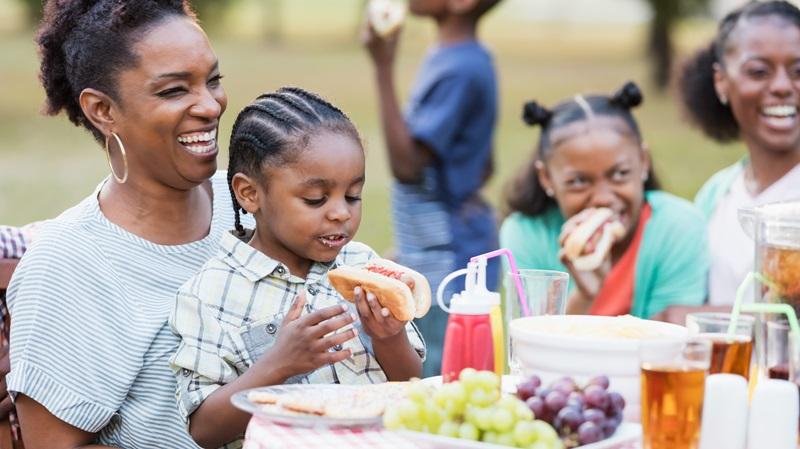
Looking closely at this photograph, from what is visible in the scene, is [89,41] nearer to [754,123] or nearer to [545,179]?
[545,179]

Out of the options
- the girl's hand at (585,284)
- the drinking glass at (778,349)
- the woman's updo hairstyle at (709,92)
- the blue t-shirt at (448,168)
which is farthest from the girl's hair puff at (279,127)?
the blue t-shirt at (448,168)

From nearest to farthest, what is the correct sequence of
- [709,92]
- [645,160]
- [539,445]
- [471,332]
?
1. [539,445]
2. [471,332]
3. [645,160]
4. [709,92]

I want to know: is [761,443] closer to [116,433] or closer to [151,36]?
[116,433]

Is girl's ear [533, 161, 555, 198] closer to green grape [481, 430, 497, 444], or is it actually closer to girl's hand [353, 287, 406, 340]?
girl's hand [353, 287, 406, 340]

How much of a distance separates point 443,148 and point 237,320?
283cm

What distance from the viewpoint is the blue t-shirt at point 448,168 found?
18.0 feet

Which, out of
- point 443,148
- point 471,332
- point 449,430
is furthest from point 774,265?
point 443,148

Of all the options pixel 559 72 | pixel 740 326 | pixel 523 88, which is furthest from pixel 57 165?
pixel 740 326

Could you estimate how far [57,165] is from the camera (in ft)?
53.1

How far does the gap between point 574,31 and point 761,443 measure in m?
29.5

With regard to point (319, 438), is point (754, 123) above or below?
above

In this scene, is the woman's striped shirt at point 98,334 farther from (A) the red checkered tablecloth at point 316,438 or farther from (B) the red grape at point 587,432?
(B) the red grape at point 587,432

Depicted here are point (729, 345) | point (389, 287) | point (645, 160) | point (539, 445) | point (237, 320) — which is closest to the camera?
point (539, 445)

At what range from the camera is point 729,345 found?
237 centimetres
